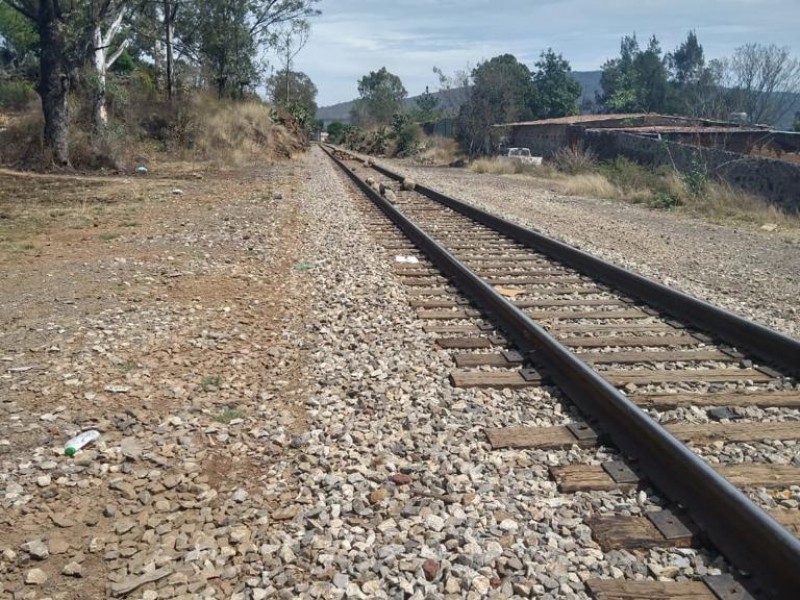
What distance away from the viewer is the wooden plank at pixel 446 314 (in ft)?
20.1

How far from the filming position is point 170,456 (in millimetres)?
3695

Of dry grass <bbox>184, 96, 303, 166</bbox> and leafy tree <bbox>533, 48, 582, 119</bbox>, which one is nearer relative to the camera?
dry grass <bbox>184, 96, 303, 166</bbox>

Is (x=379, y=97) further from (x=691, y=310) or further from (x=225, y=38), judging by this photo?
(x=691, y=310)

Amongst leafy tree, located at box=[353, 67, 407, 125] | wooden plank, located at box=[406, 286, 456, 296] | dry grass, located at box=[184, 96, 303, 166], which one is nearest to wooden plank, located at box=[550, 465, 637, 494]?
wooden plank, located at box=[406, 286, 456, 296]

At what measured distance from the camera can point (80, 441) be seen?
372cm

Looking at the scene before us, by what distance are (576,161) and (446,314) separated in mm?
23995

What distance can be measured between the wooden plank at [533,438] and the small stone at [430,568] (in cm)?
104

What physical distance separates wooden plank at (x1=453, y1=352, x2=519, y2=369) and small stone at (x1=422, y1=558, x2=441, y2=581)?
2242mm

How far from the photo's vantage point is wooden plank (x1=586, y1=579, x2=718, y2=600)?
258 cm

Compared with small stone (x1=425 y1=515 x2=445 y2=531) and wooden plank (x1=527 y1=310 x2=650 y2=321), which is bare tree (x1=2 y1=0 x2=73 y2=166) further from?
small stone (x1=425 y1=515 x2=445 y2=531)

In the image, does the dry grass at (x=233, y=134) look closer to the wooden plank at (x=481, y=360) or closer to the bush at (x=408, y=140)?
the bush at (x=408, y=140)

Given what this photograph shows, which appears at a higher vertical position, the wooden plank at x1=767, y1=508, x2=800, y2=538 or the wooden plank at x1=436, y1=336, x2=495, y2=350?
the wooden plank at x1=436, y1=336, x2=495, y2=350

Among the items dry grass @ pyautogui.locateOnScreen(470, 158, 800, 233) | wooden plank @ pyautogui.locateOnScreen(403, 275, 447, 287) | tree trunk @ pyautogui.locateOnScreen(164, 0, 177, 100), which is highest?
tree trunk @ pyautogui.locateOnScreen(164, 0, 177, 100)

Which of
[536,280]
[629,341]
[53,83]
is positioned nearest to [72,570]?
[629,341]
